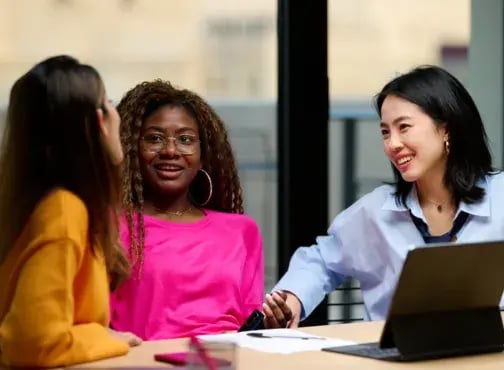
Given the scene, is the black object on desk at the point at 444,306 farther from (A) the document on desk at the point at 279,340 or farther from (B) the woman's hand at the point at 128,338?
(B) the woman's hand at the point at 128,338

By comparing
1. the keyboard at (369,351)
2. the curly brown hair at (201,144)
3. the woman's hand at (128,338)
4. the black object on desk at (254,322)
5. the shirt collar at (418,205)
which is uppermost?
the curly brown hair at (201,144)

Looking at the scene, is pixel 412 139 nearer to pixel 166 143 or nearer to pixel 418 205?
pixel 418 205

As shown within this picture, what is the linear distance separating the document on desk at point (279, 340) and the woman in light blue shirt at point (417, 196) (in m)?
0.39

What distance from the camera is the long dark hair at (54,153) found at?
98.0 inches

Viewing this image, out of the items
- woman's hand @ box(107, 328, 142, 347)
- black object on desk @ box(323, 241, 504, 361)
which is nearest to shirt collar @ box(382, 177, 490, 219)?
black object on desk @ box(323, 241, 504, 361)

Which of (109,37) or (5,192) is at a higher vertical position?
(109,37)

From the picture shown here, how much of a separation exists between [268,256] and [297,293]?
0.94m

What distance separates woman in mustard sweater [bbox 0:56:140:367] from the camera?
2398mm

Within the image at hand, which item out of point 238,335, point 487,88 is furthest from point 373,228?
point 487,88

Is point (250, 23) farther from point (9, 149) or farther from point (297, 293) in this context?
point (9, 149)

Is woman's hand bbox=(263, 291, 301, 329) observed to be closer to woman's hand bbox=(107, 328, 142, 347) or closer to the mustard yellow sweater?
woman's hand bbox=(107, 328, 142, 347)

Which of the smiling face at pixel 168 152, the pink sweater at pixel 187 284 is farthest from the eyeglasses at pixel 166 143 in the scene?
the pink sweater at pixel 187 284

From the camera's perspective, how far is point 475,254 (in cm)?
261

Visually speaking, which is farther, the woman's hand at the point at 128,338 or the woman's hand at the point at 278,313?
the woman's hand at the point at 278,313
